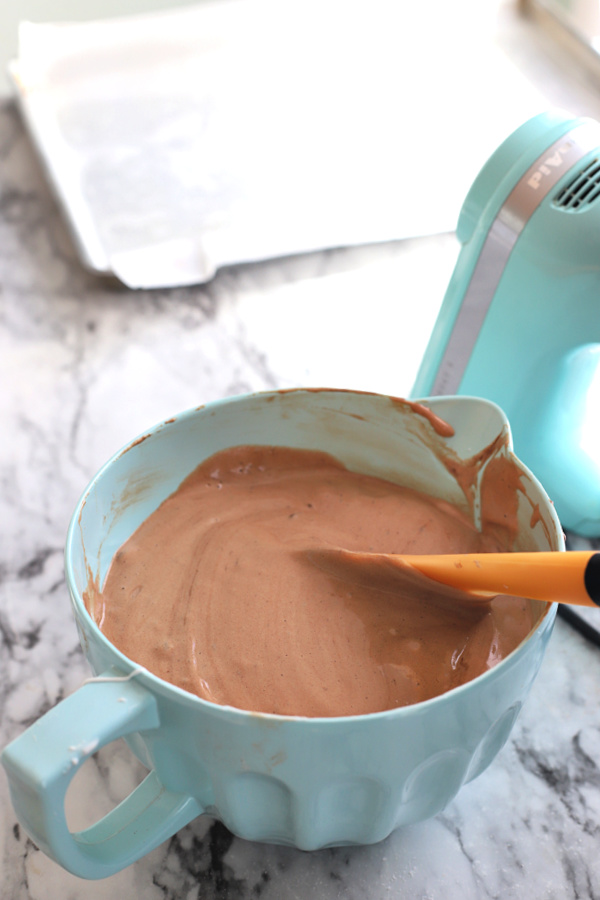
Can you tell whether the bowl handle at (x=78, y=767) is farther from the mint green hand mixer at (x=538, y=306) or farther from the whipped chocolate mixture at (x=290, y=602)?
the mint green hand mixer at (x=538, y=306)

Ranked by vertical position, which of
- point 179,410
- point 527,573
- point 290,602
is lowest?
point 179,410

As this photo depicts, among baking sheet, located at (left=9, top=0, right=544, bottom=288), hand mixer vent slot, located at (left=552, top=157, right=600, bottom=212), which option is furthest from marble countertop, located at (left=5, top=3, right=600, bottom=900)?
hand mixer vent slot, located at (left=552, top=157, right=600, bottom=212)

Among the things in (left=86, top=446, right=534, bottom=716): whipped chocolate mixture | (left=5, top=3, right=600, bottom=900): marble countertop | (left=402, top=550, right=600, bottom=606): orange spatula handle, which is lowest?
(left=5, top=3, right=600, bottom=900): marble countertop

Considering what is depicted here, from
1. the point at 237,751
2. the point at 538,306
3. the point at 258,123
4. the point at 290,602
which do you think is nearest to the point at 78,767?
the point at 237,751

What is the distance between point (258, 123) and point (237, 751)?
3.00 ft

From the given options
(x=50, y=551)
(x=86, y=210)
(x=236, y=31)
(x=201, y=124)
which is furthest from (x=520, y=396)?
(x=236, y=31)

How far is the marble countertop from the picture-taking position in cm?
44

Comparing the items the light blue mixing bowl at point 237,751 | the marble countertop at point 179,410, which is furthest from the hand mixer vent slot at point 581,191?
the marble countertop at point 179,410

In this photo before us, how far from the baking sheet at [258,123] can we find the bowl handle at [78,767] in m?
0.58

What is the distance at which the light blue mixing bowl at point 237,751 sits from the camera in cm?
33

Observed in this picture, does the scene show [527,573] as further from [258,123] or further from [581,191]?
[258,123]

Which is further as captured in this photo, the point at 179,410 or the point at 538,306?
the point at 179,410

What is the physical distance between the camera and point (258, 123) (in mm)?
1072

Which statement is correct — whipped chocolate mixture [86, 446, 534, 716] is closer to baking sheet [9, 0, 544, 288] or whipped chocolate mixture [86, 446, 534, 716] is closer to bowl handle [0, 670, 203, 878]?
bowl handle [0, 670, 203, 878]
